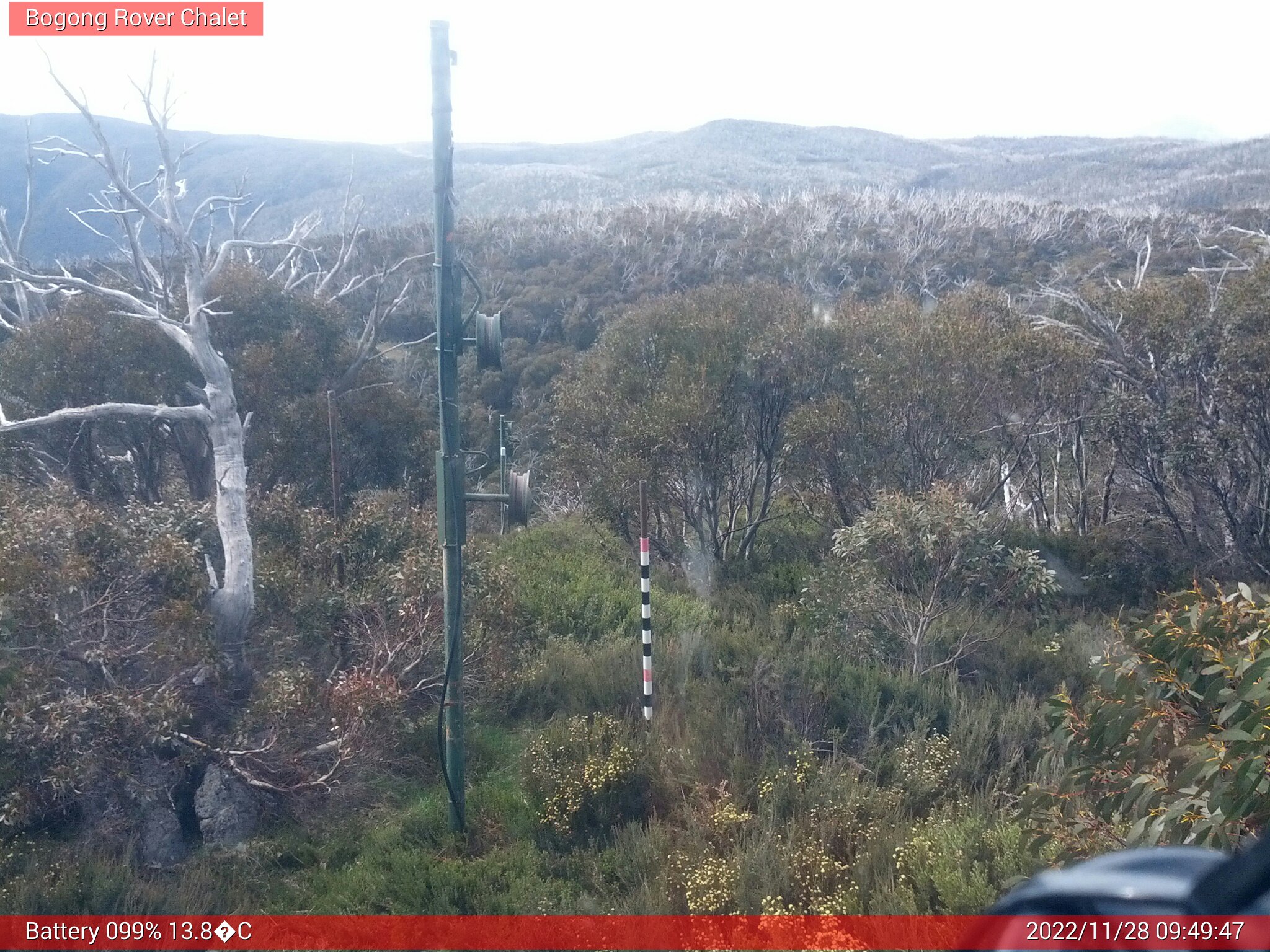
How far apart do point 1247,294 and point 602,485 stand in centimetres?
704

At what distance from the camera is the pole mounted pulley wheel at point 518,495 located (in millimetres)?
5434

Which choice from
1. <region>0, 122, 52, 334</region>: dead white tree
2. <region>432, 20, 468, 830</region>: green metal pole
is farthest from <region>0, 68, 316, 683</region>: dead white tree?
<region>0, 122, 52, 334</region>: dead white tree

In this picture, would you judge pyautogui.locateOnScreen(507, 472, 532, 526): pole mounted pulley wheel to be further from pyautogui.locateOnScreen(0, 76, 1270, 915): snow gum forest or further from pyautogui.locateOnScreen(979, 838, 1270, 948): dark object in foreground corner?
pyautogui.locateOnScreen(979, 838, 1270, 948): dark object in foreground corner

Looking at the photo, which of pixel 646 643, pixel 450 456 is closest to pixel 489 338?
pixel 450 456

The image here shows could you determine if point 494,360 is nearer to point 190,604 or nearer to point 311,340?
point 190,604

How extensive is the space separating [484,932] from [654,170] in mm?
46770

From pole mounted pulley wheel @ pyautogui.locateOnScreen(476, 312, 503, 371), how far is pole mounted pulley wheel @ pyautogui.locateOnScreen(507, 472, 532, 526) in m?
0.68

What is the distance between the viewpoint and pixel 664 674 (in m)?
7.27

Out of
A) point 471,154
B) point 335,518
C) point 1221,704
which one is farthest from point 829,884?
point 471,154

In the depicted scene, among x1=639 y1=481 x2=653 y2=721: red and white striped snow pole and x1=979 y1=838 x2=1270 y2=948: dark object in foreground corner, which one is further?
x1=639 y1=481 x2=653 y2=721: red and white striped snow pole

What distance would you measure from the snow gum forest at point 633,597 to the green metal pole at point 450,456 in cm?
25

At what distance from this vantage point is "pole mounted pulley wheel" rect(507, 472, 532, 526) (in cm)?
543

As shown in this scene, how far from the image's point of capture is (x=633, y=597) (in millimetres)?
9398

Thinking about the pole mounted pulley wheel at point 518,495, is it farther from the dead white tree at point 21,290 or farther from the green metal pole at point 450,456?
the dead white tree at point 21,290
